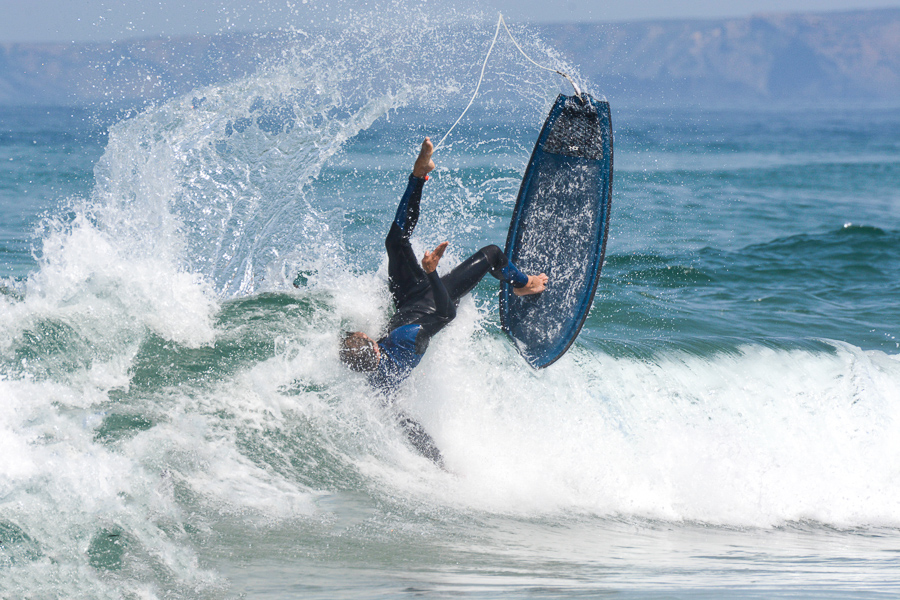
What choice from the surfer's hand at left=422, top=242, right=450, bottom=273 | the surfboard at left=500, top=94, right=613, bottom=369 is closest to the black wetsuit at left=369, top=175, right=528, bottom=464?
the surfer's hand at left=422, top=242, right=450, bottom=273

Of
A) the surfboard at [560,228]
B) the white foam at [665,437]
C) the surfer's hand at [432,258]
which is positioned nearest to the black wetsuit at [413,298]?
the surfer's hand at [432,258]

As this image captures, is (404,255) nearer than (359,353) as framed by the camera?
No

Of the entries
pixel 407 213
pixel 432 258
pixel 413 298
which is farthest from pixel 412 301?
pixel 432 258

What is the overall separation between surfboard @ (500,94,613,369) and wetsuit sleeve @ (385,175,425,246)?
1321mm

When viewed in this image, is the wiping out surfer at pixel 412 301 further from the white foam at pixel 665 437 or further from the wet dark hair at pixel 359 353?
the white foam at pixel 665 437

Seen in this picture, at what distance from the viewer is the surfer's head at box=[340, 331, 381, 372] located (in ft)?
16.3

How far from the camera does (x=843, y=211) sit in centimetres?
2028

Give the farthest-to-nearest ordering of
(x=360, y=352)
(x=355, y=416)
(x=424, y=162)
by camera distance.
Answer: (x=355, y=416) → (x=424, y=162) → (x=360, y=352)

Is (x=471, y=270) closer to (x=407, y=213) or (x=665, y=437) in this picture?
(x=407, y=213)

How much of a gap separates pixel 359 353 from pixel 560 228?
2514mm

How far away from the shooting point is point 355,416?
5.80m

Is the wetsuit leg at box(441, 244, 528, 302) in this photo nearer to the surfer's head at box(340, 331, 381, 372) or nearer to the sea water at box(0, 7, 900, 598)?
the sea water at box(0, 7, 900, 598)

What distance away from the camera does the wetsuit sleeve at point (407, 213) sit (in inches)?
213

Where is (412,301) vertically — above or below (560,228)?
below
